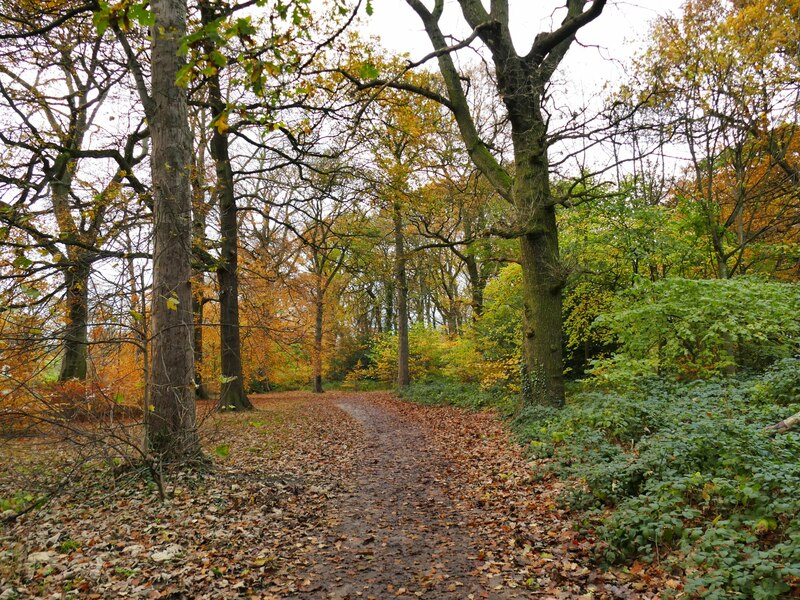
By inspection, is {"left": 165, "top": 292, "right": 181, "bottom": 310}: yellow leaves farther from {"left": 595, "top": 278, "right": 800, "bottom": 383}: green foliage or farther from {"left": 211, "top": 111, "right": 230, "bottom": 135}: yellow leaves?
{"left": 595, "top": 278, "right": 800, "bottom": 383}: green foliage

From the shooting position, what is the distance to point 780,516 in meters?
3.55

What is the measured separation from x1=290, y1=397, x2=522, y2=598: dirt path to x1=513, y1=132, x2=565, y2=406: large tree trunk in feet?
8.77

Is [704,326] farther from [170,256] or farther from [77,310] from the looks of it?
[77,310]

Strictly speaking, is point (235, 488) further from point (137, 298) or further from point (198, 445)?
point (137, 298)

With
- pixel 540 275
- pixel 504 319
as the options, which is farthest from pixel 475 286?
pixel 540 275

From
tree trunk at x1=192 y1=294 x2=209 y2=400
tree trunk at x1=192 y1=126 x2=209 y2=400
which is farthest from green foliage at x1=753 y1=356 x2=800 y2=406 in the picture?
tree trunk at x1=192 y1=294 x2=209 y2=400

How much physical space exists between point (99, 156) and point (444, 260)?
837 inches

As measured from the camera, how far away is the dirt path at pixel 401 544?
12.8 feet

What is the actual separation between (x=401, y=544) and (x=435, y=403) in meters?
11.4

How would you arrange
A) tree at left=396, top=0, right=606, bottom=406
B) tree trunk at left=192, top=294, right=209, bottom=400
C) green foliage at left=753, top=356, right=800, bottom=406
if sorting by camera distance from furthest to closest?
tree trunk at left=192, top=294, right=209, bottom=400 < tree at left=396, top=0, right=606, bottom=406 < green foliage at left=753, top=356, right=800, bottom=406

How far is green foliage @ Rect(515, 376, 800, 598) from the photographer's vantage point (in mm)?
3195

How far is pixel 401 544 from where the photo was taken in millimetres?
4801

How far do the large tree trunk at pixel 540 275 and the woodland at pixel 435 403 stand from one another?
6 cm

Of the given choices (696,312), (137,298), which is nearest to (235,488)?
(137,298)
